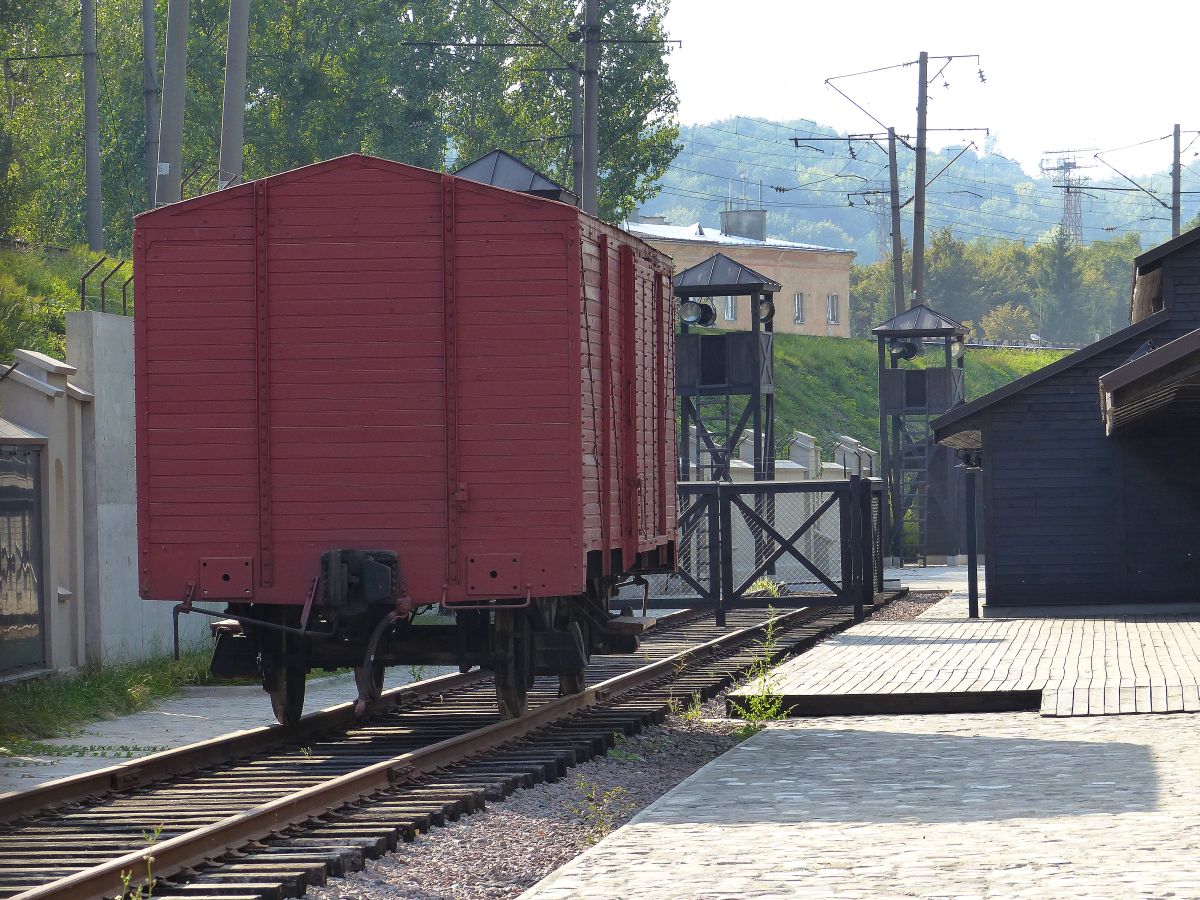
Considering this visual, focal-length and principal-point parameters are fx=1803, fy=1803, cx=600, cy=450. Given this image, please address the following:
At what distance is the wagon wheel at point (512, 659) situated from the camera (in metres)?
12.6

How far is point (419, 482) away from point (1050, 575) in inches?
599

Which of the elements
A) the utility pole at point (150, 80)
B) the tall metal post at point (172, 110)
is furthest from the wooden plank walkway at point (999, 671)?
the utility pole at point (150, 80)

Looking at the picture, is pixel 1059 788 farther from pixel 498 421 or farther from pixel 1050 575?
pixel 1050 575

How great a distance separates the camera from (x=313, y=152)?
64.0 metres

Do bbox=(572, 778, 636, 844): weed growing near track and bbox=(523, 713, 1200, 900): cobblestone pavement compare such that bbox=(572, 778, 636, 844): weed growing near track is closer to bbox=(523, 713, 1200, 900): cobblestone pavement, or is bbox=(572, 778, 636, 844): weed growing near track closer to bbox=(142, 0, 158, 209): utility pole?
bbox=(523, 713, 1200, 900): cobblestone pavement

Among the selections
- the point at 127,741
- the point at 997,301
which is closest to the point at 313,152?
the point at 127,741

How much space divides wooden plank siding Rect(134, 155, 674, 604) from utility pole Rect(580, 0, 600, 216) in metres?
13.3

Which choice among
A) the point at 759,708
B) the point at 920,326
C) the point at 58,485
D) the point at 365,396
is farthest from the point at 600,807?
the point at 920,326

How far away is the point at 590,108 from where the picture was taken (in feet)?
90.6

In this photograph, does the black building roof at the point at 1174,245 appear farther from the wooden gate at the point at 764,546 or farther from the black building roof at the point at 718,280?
the black building roof at the point at 718,280

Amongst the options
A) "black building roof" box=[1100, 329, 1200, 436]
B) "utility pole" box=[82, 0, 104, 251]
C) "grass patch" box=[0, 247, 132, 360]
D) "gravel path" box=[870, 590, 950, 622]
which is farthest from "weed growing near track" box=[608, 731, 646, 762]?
"utility pole" box=[82, 0, 104, 251]

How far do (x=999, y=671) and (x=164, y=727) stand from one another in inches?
272

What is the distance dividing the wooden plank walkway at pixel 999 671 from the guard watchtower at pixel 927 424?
19.1m

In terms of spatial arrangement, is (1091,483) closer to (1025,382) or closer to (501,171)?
(1025,382)
